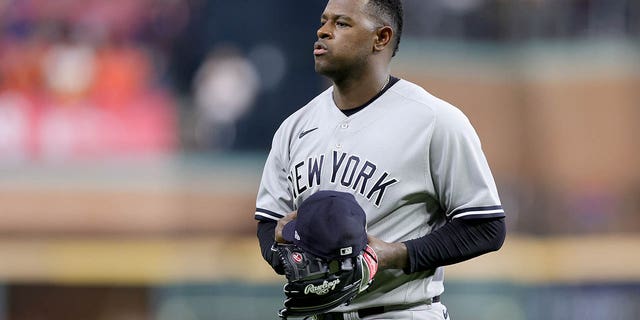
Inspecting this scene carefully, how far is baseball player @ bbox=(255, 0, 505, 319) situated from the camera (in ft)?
10.0

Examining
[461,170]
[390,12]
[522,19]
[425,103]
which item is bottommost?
[461,170]

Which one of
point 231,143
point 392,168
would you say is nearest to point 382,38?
point 392,168

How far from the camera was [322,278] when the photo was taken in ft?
9.30

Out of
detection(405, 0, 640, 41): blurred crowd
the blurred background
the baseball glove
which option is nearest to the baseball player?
the baseball glove

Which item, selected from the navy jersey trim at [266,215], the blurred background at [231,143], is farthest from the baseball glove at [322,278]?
the blurred background at [231,143]

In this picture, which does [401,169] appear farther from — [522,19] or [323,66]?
[522,19]

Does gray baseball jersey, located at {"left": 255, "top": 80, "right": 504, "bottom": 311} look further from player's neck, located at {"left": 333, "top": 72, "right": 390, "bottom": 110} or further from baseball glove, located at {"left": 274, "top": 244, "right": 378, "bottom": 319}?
baseball glove, located at {"left": 274, "top": 244, "right": 378, "bottom": 319}

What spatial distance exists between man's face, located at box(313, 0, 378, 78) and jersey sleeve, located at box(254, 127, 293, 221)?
0.33 meters

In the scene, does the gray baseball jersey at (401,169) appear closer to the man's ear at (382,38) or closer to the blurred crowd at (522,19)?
the man's ear at (382,38)

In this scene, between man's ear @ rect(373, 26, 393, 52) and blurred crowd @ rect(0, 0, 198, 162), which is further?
blurred crowd @ rect(0, 0, 198, 162)

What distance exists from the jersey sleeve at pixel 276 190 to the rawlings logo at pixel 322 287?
1.75 feet

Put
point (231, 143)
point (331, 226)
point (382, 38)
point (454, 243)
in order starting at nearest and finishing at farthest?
point (331, 226) → point (454, 243) → point (382, 38) → point (231, 143)

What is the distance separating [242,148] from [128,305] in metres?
1.92

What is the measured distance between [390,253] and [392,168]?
254mm
